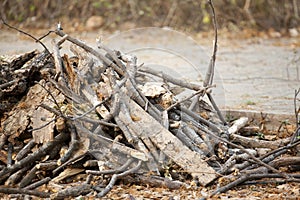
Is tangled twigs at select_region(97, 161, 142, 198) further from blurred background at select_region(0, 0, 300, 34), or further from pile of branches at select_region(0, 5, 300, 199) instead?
blurred background at select_region(0, 0, 300, 34)

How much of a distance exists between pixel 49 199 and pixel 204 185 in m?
1.02

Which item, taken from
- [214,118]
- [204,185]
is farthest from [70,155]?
[214,118]

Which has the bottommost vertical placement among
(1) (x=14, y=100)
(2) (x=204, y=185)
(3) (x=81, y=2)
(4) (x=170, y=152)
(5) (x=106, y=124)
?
(2) (x=204, y=185)

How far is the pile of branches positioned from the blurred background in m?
6.41

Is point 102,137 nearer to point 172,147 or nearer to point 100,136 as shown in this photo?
point 100,136

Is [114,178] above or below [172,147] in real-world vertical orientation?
below

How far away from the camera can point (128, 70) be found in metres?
4.25

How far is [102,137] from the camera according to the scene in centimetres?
380

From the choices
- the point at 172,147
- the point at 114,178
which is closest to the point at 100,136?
the point at 114,178

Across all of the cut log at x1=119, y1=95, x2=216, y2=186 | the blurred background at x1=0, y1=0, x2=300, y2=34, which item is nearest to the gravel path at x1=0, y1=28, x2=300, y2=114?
the blurred background at x1=0, y1=0, x2=300, y2=34

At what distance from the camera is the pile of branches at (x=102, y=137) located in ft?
12.0

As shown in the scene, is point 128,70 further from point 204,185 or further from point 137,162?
point 204,185

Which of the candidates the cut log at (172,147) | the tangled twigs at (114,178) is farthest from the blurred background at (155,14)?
the tangled twigs at (114,178)

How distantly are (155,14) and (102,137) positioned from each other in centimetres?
739
